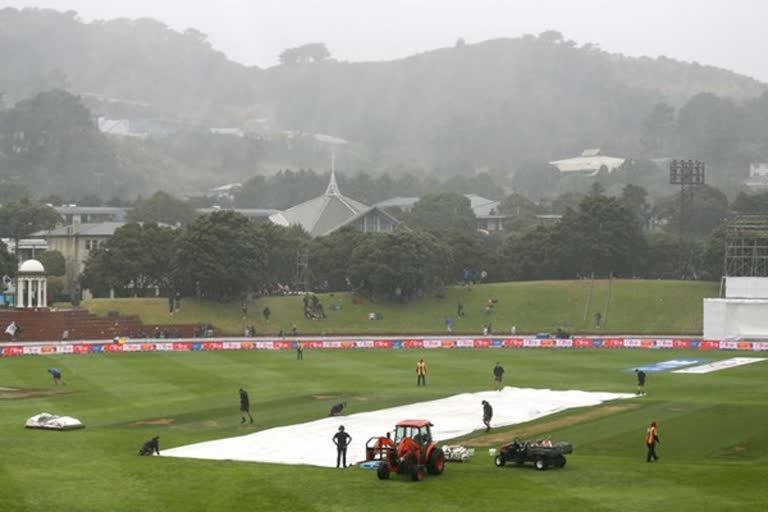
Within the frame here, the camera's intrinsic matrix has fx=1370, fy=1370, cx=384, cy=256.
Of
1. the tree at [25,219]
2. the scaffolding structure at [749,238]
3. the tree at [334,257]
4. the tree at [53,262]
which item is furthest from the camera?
the tree at [25,219]

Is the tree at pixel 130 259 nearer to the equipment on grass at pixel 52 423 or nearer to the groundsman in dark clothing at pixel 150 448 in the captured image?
the equipment on grass at pixel 52 423

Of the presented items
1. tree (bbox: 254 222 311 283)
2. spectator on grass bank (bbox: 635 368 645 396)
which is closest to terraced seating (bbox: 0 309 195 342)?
tree (bbox: 254 222 311 283)

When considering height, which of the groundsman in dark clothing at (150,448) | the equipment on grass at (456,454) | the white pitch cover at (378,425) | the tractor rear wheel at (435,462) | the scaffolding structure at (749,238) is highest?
the scaffolding structure at (749,238)

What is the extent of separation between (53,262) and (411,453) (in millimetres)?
127737

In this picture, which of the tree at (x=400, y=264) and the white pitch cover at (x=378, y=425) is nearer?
the white pitch cover at (x=378, y=425)

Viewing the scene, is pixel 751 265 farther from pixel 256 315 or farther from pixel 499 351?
pixel 256 315

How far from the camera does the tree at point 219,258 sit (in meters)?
139

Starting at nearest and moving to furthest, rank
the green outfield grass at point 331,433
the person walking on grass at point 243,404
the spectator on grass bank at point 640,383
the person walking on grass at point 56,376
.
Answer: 1. the green outfield grass at point 331,433
2. the person walking on grass at point 243,404
3. the spectator on grass bank at point 640,383
4. the person walking on grass at point 56,376

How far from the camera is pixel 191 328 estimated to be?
427 ft

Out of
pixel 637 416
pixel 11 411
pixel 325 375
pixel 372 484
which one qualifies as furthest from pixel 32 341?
pixel 372 484

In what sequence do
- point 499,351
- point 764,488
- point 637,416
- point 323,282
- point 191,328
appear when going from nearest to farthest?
1. point 764,488
2. point 637,416
3. point 499,351
4. point 191,328
5. point 323,282

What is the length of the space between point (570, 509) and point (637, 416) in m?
26.9

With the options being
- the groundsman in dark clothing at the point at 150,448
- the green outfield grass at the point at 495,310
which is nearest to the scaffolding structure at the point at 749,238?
the green outfield grass at the point at 495,310

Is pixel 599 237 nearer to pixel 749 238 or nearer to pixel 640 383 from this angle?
pixel 749 238
